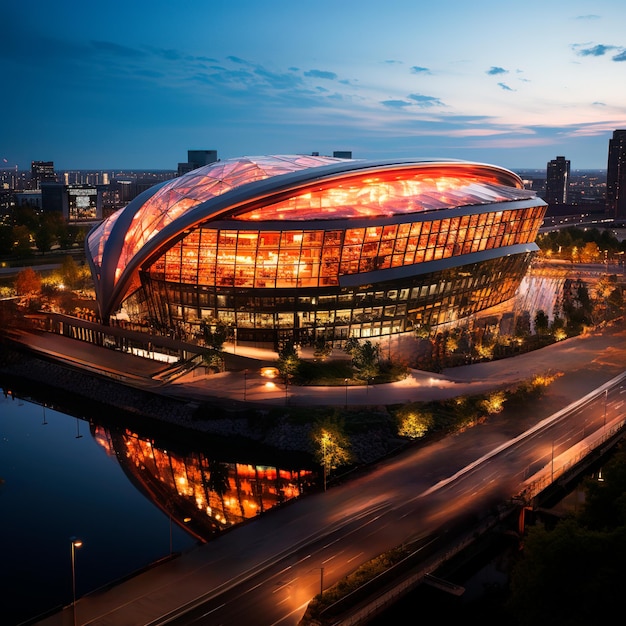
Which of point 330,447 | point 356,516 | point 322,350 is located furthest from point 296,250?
point 356,516

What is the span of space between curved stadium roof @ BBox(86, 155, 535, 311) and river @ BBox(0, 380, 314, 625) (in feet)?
43.5

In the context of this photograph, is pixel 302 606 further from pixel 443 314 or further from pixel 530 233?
pixel 530 233

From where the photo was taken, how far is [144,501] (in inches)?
1458

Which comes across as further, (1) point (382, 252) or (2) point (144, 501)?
(1) point (382, 252)

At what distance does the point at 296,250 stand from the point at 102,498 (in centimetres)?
2332

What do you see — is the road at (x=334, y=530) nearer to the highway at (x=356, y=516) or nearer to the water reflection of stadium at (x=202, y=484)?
the highway at (x=356, y=516)

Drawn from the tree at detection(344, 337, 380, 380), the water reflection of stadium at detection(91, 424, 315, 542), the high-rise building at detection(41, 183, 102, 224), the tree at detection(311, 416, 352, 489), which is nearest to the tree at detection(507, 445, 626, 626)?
the water reflection of stadium at detection(91, 424, 315, 542)

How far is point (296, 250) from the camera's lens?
5400 centimetres

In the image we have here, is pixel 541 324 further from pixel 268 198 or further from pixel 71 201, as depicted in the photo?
pixel 71 201

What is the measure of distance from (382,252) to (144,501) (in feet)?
89.3

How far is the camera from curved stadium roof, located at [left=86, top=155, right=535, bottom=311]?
175 feet

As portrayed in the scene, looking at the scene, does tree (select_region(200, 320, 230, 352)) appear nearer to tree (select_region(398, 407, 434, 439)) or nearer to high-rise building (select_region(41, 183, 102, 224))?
tree (select_region(398, 407, 434, 439))

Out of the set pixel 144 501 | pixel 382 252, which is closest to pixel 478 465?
pixel 144 501

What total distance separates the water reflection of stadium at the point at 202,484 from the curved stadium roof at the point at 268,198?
53.3 ft
